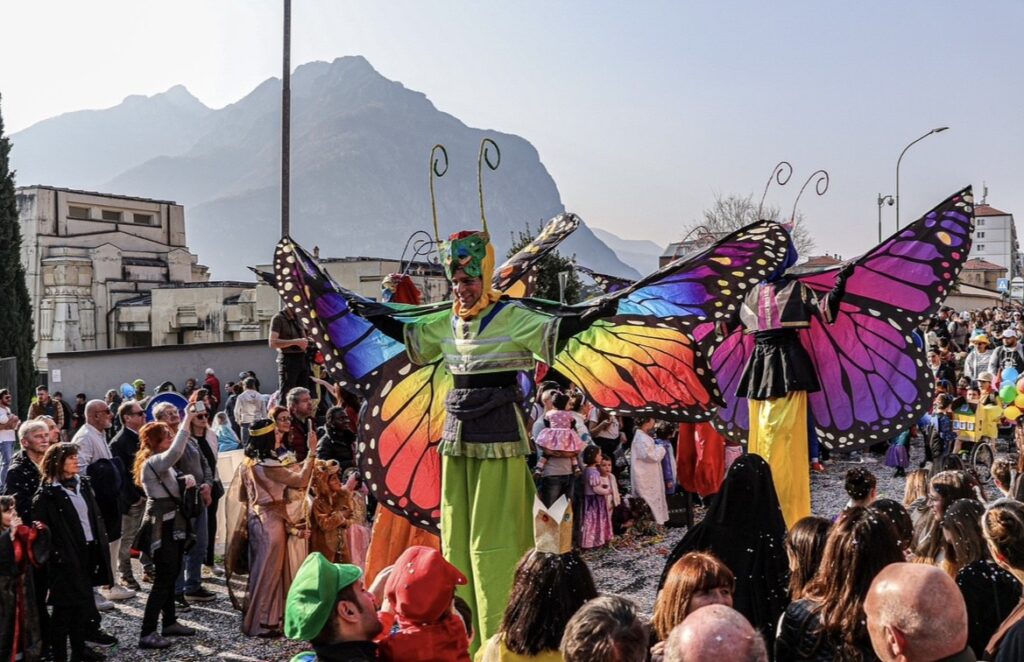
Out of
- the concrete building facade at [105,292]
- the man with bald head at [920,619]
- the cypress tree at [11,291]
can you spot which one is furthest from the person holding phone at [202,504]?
the concrete building facade at [105,292]

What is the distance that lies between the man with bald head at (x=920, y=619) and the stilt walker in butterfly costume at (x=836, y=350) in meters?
3.26

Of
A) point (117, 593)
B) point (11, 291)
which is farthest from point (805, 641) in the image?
point (11, 291)

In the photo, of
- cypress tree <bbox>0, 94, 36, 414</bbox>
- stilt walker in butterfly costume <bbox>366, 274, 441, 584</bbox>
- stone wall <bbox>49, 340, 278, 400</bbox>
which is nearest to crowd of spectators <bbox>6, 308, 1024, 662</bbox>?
stilt walker in butterfly costume <bbox>366, 274, 441, 584</bbox>

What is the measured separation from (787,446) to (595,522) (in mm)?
2961

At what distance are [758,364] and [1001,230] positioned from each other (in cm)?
9891

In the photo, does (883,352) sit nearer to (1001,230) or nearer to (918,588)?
(918,588)

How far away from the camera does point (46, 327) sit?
1291 inches

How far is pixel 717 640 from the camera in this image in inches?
84.7

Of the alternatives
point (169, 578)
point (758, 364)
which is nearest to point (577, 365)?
point (758, 364)

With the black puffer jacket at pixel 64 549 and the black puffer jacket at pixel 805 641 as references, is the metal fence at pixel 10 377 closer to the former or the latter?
the black puffer jacket at pixel 64 549

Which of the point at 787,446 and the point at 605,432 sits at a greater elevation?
the point at 787,446

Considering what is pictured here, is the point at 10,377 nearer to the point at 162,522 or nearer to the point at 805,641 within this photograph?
the point at 162,522

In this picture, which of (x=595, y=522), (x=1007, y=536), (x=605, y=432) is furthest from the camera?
(x=605, y=432)

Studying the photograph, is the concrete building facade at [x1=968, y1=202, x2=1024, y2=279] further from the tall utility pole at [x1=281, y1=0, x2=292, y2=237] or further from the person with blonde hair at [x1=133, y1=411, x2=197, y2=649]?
the person with blonde hair at [x1=133, y1=411, x2=197, y2=649]
